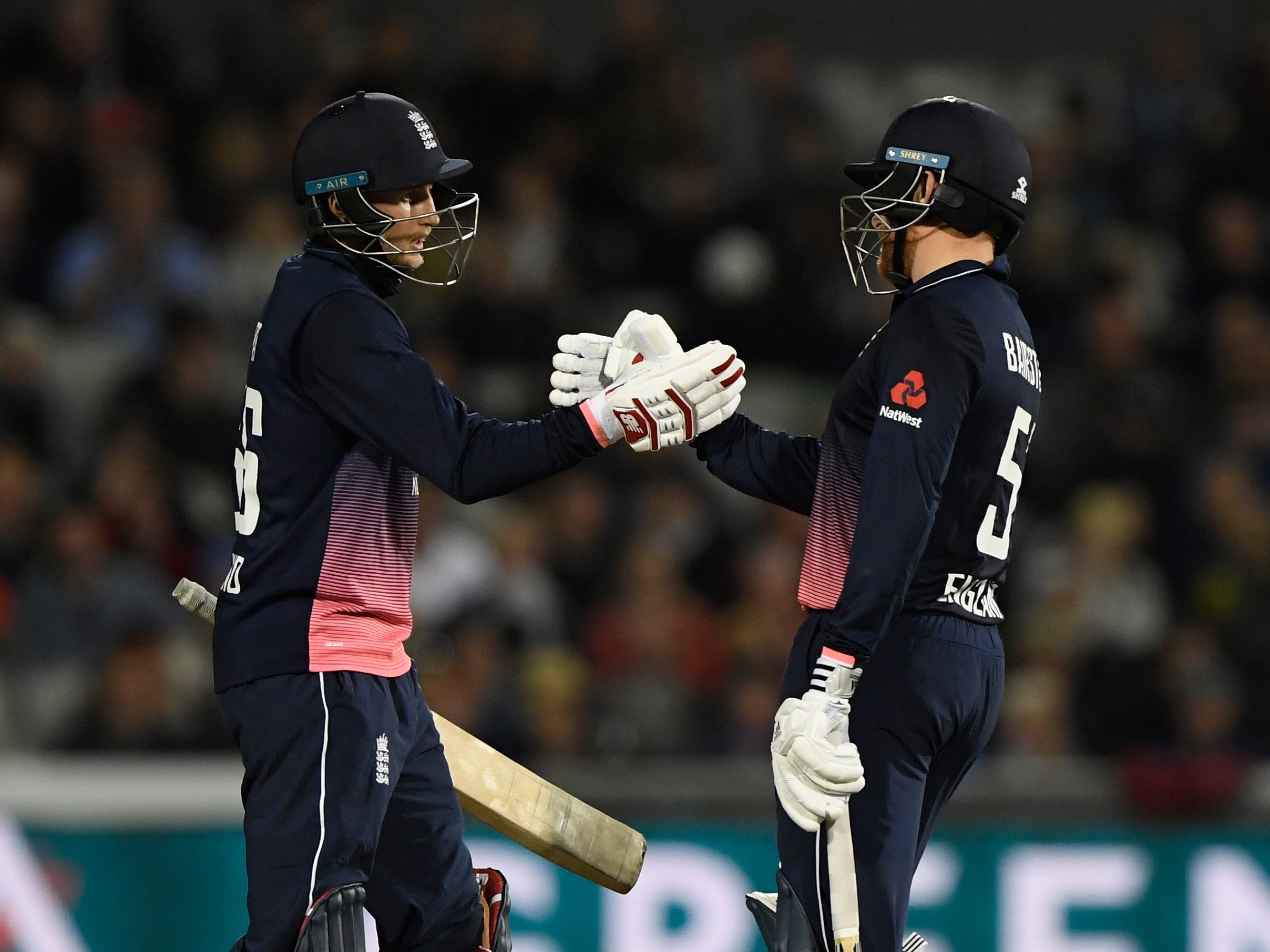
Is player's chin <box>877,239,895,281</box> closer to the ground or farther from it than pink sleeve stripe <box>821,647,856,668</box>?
farther from it

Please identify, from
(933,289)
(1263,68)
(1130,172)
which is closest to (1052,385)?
(1130,172)

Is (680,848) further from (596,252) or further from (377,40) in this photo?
(377,40)

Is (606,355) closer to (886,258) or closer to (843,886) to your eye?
(886,258)

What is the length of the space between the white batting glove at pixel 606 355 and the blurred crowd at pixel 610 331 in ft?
11.3

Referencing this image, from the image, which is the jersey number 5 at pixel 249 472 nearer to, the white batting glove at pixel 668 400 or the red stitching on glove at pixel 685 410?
the white batting glove at pixel 668 400

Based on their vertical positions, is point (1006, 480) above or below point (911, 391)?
below

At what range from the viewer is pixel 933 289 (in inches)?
174

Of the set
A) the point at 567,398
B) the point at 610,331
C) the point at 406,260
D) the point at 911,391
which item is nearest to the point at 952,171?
the point at 911,391

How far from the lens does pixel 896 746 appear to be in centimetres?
430

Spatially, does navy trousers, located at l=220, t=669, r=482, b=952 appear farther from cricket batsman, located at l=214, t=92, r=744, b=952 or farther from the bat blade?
the bat blade

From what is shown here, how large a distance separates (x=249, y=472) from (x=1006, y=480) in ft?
5.69

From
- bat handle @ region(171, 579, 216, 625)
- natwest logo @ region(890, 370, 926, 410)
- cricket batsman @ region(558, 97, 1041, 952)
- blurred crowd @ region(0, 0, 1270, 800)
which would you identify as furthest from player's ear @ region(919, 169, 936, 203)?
blurred crowd @ region(0, 0, 1270, 800)

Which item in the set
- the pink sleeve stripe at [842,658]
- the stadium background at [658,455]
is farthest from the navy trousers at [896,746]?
the stadium background at [658,455]

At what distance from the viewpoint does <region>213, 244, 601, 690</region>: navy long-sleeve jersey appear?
4.34 m
